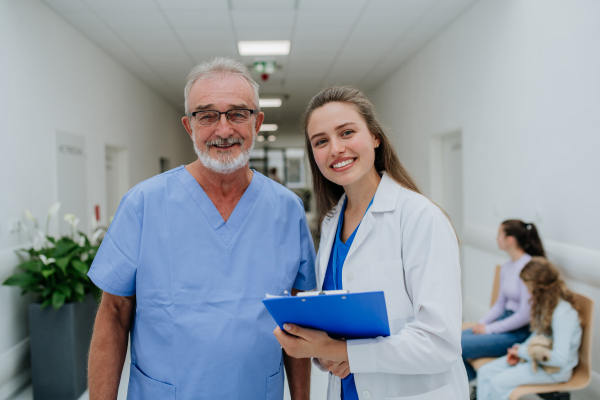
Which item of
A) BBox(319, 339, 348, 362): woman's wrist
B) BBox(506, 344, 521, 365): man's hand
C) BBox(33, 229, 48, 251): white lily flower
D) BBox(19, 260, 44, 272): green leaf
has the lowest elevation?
BBox(506, 344, 521, 365): man's hand

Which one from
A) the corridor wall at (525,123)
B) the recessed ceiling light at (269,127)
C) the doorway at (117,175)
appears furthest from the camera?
the recessed ceiling light at (269,127)

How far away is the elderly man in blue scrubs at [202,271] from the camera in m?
1.17

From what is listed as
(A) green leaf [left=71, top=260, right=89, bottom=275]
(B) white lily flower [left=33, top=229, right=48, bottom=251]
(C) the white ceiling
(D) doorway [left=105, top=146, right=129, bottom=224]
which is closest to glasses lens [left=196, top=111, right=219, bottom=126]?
(A) green leaf [left=71, top=260, right=89, bottom=275]

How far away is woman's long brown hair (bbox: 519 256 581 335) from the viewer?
225 centimetres

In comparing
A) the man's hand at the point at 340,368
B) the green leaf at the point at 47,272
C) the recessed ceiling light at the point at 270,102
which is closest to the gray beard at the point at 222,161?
the man's hand at the point at 340,368

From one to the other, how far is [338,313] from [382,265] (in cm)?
27

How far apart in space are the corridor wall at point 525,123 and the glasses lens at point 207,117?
1442mm

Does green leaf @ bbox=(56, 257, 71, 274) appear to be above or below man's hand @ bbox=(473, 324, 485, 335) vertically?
above

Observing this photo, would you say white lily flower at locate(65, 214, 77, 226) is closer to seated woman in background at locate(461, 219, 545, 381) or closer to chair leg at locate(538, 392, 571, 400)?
seated woman in background at locate(461, 219, 545, 381)

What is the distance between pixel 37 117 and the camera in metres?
3.36

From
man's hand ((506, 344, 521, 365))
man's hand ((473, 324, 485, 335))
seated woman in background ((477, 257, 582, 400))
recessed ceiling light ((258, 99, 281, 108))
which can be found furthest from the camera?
recessed ceiling light ((258, 99, 281, 108))

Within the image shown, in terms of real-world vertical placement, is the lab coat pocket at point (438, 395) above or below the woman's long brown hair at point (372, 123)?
below

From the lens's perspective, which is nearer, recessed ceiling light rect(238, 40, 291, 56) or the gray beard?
the gray beard

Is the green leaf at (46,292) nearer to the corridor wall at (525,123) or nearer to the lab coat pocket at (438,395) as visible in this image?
the corridor wall at (525,123)
